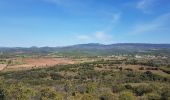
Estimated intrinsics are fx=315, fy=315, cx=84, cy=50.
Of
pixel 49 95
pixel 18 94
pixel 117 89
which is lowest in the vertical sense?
pixel 117 89

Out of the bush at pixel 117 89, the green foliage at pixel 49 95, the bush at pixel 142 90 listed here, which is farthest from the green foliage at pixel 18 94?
the bush at pixel 142 90

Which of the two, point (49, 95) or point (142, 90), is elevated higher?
point (49, 95)

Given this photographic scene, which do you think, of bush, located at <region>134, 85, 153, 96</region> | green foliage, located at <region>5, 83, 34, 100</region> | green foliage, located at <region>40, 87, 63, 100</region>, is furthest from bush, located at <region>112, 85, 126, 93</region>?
green foliage, located at <region>5, 83, 34, 100</region>

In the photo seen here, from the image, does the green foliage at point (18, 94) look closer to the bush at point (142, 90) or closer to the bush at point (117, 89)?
the bush at point (117, 89)

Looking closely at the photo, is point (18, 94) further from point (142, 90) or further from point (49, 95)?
point (142, 90)

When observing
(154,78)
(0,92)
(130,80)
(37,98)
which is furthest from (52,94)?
(154,78)

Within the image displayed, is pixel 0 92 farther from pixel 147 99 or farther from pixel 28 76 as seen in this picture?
pixel 28 76

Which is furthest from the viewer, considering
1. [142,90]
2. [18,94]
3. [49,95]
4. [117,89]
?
[117,89]

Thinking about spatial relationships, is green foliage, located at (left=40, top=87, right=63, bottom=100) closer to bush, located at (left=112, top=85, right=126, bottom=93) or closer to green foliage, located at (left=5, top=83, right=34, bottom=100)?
green foliage, located at (left=5, top=83, right=34, bottom=100)

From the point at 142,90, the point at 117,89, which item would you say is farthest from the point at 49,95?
the point at 142,90

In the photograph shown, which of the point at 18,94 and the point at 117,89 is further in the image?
the point at 117,89

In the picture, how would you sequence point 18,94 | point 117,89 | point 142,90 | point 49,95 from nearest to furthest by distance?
point 18,94 → point 49,95 → point 142,90 → point 117,89
